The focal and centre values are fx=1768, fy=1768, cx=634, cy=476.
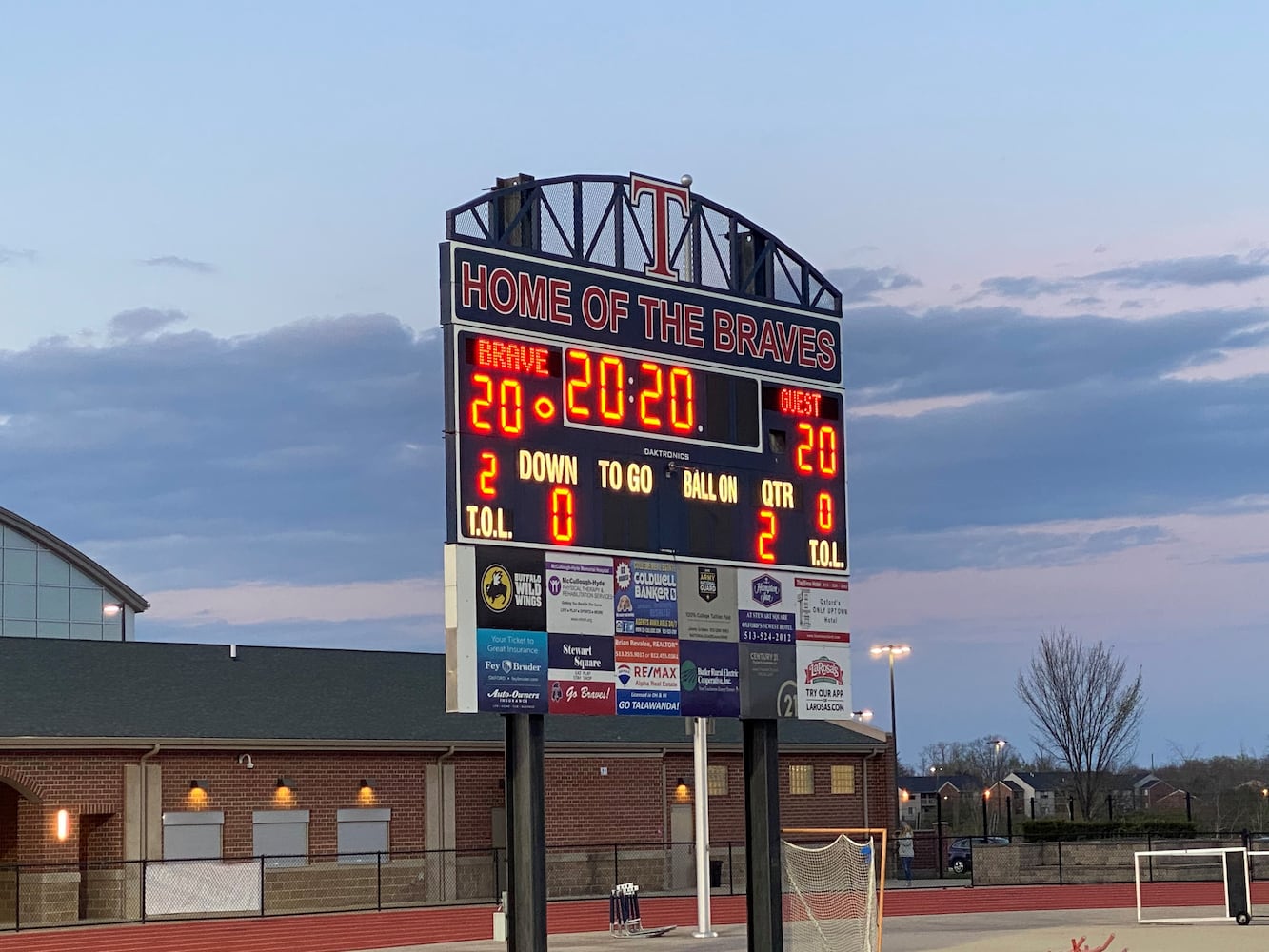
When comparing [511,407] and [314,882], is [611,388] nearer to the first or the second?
[511,407]

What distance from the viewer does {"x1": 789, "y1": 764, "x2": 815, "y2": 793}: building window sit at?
161 ft

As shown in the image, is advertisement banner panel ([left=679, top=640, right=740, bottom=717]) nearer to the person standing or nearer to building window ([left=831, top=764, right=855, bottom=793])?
the person standing

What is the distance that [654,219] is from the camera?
22609 millimetres

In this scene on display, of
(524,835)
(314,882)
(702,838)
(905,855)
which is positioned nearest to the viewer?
(524,835)

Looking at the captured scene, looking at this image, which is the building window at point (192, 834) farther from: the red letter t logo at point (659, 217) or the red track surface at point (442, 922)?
the red letter t logo at point (659, 217)

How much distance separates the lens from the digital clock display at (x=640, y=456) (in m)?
19.6

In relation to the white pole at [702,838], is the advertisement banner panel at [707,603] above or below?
above

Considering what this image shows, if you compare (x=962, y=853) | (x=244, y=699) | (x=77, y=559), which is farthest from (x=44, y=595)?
(x=962, y=853)

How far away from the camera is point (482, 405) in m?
19.5

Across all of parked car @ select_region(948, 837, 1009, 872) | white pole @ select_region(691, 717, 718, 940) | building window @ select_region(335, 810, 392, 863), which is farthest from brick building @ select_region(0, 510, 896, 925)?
white pole @ select_region(691, 717, 718, 940)

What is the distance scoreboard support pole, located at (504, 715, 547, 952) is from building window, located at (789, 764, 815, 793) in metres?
29.2

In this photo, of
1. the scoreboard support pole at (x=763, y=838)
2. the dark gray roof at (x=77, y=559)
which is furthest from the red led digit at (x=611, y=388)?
the dark gray roof at (x=77, y=559)

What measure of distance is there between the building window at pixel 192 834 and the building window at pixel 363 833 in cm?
294

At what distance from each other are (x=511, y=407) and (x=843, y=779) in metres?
32.7
